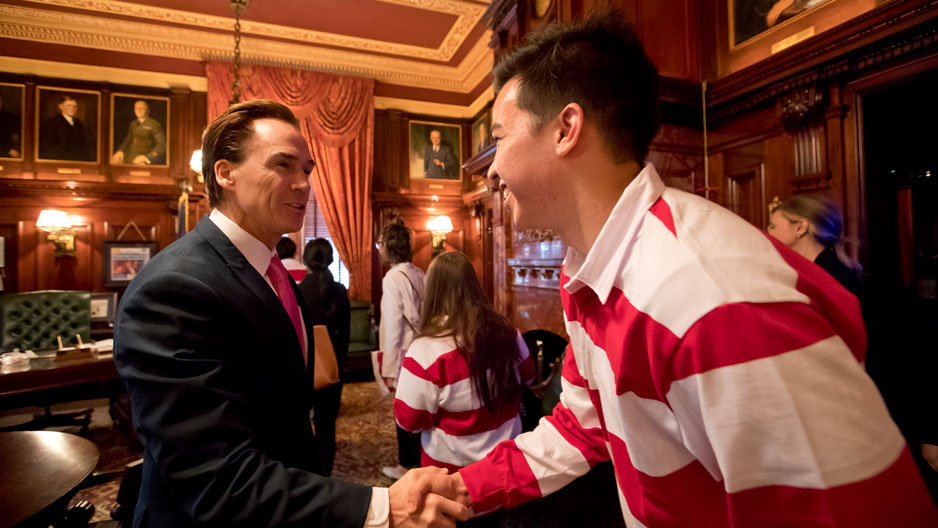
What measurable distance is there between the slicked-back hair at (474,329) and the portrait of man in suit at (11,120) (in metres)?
8.02

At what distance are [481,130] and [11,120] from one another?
743 cm

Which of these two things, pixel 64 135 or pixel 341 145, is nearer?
pixel 64 135

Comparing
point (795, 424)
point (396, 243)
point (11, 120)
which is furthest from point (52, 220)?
point (795, 424)

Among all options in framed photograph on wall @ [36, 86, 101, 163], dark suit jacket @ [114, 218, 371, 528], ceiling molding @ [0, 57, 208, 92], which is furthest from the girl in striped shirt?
framed photograph on wall @ [36, 86, 101, 163]

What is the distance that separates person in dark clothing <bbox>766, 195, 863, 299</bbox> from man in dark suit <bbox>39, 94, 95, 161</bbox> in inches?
359

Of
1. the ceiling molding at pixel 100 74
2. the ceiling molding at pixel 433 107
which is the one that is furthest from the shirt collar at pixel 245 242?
the ceiling molding at pixel 100 74

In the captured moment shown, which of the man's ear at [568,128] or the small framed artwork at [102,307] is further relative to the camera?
the small framed artwork at [102,307]

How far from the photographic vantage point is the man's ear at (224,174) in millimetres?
1339

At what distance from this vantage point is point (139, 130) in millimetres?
6805

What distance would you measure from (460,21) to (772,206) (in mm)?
5370

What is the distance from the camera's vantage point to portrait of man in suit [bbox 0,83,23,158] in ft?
20.4

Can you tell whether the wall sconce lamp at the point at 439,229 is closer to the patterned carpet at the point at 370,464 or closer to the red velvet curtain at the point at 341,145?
the red velvet curtain at the point at 341,145

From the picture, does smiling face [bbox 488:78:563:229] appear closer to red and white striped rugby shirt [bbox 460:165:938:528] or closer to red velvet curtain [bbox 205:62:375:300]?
red and white striped rugby shirt [bbox 460:165:938:528]

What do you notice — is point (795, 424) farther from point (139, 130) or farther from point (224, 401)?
point (139, 130)
